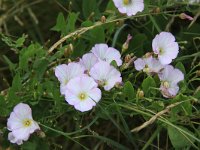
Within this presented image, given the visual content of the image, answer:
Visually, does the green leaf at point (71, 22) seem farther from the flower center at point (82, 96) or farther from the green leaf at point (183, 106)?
the green leaf at point (183, 106)

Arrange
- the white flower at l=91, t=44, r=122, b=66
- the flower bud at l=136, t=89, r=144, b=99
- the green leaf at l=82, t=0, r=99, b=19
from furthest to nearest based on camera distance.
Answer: the green leaf at l=82, t=0, r=99, b=19 → the white flower at l=91, t=44, r=122, b=66 → the flower bud at l=136, t=89, r=144, b=99

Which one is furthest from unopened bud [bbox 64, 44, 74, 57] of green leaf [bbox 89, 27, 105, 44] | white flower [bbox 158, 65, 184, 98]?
white flower [bbox 158, 65, 184, 98]

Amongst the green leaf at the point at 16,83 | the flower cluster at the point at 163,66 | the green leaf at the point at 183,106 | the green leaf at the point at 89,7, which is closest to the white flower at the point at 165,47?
the flower cluster at the point at 163,66

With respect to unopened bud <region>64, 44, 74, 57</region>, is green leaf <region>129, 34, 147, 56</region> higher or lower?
higher

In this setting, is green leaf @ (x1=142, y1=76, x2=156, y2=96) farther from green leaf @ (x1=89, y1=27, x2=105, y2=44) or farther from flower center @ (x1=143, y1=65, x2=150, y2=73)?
green leaf @ (x1=89, y1=27, x2=105, y2=44)

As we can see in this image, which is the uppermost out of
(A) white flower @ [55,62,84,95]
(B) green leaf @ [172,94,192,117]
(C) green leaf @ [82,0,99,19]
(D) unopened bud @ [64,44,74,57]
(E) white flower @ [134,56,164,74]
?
(C) green leaf @ [82,0,99,19]

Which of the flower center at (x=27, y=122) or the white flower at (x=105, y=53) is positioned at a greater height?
the white flower at (x=105, y=53)

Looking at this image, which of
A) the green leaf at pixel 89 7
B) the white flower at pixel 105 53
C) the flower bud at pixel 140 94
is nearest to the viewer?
the flower bud at pixel 140 94
